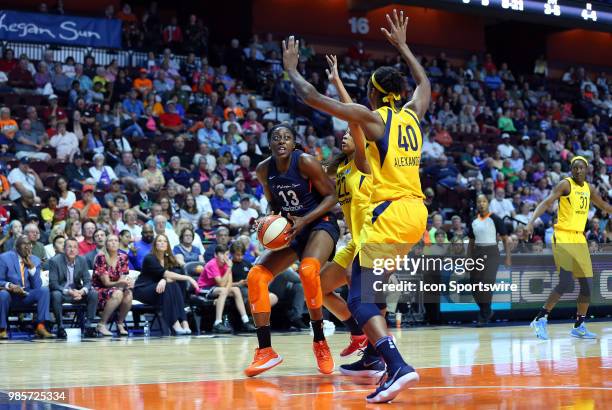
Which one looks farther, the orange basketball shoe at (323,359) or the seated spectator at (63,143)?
the seated spectator at (63,143)

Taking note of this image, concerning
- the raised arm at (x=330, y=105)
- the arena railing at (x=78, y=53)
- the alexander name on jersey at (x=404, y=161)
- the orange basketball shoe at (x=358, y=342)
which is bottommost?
the orange basketball shoe at (x=358, y=342)

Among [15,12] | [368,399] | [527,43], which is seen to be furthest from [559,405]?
[527,43]

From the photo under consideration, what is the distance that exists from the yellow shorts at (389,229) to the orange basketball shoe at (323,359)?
4.96 feet

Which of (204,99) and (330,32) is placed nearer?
(204,99)

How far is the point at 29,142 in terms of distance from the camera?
15.2 m

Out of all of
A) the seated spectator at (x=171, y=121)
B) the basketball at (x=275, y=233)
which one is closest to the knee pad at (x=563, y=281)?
the basketball at (x=275, y=233)

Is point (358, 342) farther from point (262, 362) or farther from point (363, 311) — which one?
point (363, 311)

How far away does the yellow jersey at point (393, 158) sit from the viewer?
19.1 ft

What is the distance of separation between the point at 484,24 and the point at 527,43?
149 cm

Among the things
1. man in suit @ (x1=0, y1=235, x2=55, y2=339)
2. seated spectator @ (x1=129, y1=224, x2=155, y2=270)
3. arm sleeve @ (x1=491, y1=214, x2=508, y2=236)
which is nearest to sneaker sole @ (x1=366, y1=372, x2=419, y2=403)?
man in suit @ (x1=0, y1=235, x2=55, y2=339)

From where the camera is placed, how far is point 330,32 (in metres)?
26.6

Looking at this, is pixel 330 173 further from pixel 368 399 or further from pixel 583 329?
pixel 583 329

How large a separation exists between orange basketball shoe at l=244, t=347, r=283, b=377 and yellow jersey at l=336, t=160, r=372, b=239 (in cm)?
109

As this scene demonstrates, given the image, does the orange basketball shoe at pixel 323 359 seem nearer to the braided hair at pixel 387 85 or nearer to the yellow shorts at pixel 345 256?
the yellow shorts at pixel 345 256
